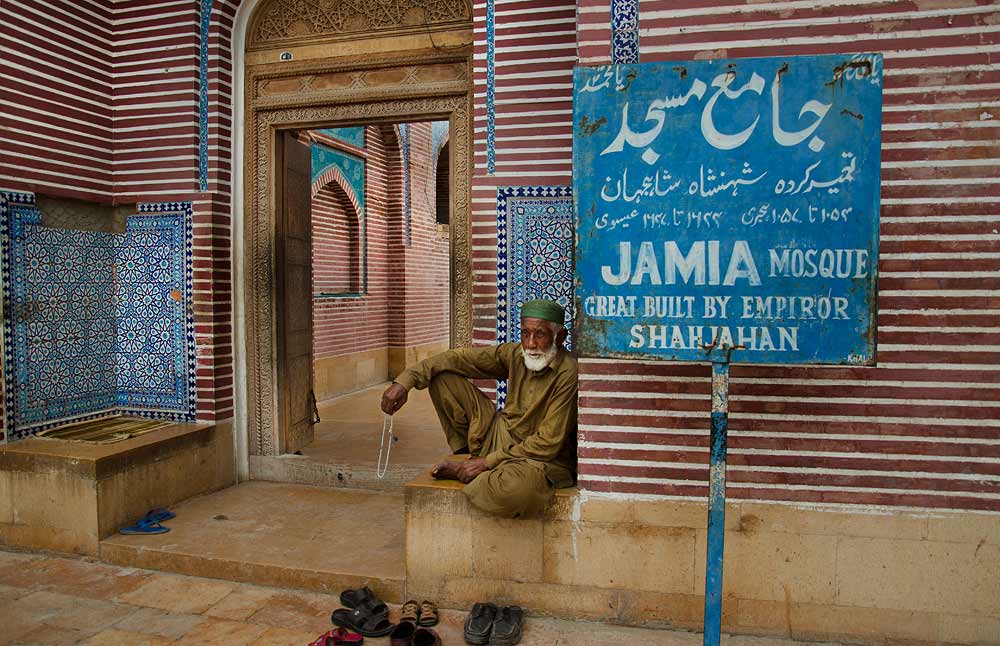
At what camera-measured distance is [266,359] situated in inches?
250

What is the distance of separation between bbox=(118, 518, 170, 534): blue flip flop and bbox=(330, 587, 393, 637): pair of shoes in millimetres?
1830

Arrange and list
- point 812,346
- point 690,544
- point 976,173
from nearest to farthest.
Answer: point 812,346
point 976,173
point 690,544

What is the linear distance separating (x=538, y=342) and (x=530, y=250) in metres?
1.34

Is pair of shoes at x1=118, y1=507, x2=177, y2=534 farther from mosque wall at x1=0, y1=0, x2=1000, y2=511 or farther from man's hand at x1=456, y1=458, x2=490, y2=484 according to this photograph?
mosque wall at x1=0, y1=0, x2=1000, y2=511

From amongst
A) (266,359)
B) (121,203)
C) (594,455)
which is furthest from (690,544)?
(121,203)

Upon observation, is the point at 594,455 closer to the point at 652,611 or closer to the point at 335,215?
the point at 652,611

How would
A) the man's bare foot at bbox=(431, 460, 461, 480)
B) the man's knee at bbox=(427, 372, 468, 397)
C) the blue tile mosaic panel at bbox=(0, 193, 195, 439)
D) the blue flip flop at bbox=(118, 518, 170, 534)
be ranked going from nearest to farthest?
the man's bare foot at bbox=(431, 460, 461, 480) → the man's knee at bbox=(427, 372, 468, 397) → the blue flip flop at bbox=(118, 518, 170, 534) → the blue tile mosaic panel at bbox=(0, 193, 195, 439)

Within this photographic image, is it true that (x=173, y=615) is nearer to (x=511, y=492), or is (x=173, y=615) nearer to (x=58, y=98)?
(x=511, y=492)

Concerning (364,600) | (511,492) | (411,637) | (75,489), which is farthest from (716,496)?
(75,489)

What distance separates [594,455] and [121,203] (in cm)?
485

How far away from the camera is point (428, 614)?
3.86 metres

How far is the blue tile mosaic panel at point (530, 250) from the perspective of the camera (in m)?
5.06

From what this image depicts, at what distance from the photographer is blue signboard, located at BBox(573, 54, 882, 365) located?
8.70 feet

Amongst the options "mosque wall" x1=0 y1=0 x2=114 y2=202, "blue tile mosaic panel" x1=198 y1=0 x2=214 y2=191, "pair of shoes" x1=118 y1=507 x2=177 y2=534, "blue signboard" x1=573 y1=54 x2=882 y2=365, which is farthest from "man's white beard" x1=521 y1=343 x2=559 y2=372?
"mosque wall" x1=0 y1=0 x2=114 y2=202
